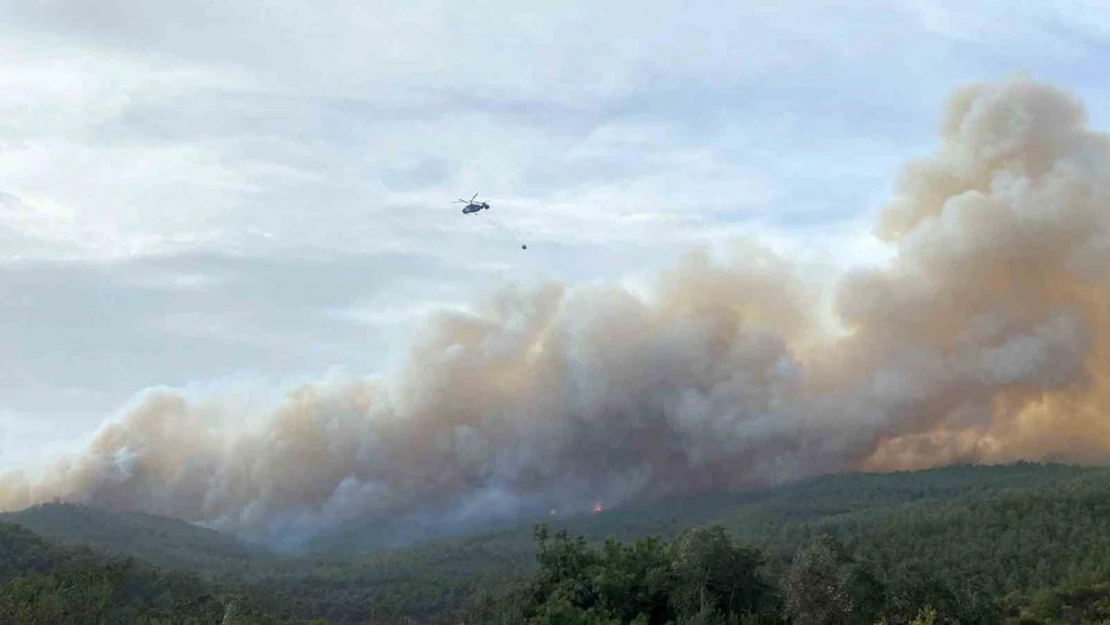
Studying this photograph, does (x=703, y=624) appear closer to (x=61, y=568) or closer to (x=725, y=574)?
(x=725, y=574)

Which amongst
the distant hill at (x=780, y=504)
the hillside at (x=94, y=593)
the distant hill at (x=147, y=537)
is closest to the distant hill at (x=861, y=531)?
the distant hill at (x=780, y=504)

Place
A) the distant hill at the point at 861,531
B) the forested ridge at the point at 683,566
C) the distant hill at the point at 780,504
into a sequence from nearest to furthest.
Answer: the forested ridge at the point at 683,566, the distant hill at the point at 861,531, the distant hill at the point at 780,504

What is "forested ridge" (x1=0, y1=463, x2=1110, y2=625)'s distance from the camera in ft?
118

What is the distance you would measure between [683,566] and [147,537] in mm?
85765

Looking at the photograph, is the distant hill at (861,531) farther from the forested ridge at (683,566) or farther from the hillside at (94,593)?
the hillside at (94,593)

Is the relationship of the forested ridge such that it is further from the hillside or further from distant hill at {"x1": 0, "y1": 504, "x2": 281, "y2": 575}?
distant hill at {"x1": 0, "y1": 504, "x2": 281, "y2": 575}

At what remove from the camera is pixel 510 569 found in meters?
82.9

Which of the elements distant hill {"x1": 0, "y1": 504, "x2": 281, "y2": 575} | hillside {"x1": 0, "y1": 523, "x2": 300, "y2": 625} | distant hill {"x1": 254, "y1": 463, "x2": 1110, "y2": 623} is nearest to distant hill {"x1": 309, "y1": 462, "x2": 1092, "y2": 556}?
distant hill {"x1": 254, "y1": 463, "x2": 1110, "y2": 623}

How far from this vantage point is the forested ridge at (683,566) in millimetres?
35906

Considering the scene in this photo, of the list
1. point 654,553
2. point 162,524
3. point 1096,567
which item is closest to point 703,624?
point 654,553

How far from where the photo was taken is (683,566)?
37438mm

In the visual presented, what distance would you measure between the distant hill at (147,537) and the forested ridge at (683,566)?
1.30 feet

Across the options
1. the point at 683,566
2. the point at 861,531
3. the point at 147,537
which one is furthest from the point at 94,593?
the point at 147,537

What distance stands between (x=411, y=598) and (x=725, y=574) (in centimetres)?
4386
